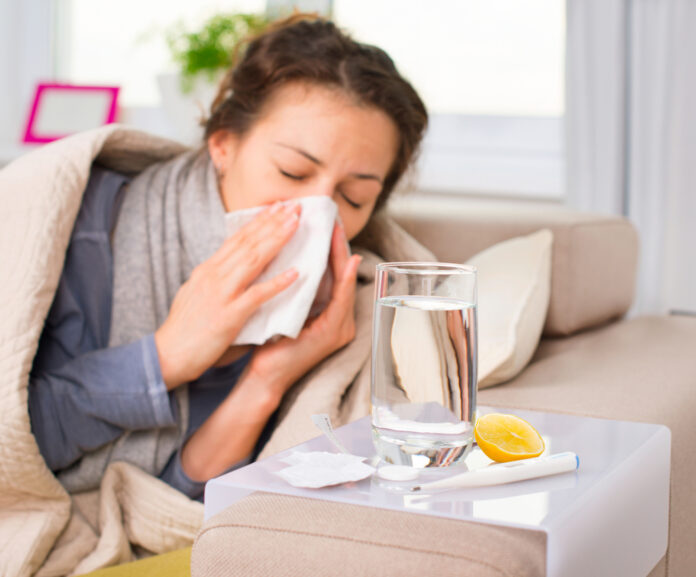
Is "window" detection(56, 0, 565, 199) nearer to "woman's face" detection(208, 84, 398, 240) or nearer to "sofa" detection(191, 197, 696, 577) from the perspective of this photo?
"sofa" detection(191, 197, 696, 577)

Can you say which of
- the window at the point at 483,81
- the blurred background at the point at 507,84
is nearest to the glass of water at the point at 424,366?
the blurred background at the point at 507,84

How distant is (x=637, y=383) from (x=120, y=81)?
7.18 feet

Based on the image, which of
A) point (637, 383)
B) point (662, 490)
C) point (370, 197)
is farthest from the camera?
point (370, 197)

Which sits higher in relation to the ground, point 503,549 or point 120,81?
point 120,81

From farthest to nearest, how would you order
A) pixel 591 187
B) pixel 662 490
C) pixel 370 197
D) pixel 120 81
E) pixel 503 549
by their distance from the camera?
1. pixel 120 81
2. pixel 591 187
3. pixel 370 197
4. pixel 662 490
5. pixel 503 549

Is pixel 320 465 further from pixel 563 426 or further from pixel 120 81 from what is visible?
pixel 120 81

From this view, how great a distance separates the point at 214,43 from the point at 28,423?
153 cm

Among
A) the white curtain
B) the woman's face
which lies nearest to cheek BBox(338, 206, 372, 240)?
the woman's face

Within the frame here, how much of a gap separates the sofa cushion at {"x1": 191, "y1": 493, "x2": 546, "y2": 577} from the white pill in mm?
50

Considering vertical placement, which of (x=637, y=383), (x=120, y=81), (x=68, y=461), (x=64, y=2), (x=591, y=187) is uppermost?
(x=64, y=2)

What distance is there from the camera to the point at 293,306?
44.9 inches

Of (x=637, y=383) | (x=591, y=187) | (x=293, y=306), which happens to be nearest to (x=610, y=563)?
(x=637, y=383)

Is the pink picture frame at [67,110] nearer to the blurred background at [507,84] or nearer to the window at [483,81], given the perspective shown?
the blurred background at [507,84]

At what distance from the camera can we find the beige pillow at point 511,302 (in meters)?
1.13
